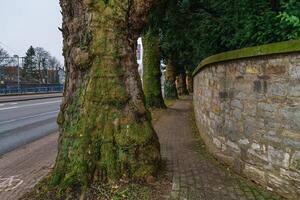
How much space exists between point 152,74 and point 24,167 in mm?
12838

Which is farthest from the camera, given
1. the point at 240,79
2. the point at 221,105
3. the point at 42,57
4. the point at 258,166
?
the point at 42,57

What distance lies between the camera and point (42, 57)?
88562mm

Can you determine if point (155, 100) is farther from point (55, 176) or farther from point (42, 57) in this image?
point (42, 57)

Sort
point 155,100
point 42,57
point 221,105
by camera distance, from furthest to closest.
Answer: point 42,57 < point 155,100 < point 221,105

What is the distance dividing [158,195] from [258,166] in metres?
1.46

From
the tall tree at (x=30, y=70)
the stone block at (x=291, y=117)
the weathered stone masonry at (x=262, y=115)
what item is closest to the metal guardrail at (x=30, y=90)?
the tall tree at (x=30, y=70)

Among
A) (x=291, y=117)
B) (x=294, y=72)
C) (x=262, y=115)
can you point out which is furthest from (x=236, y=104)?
(x=294, y=72)

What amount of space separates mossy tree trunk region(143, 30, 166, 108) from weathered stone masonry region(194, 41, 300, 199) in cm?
1240

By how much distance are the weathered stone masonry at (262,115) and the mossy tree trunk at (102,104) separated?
4.36 ft

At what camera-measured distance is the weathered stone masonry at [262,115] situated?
4.36m

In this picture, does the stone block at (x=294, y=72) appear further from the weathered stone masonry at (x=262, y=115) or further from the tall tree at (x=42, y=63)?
the tall tree at (x=42, y=63)

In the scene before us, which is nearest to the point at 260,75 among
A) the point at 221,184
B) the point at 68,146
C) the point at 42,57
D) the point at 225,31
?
the point at 221,184

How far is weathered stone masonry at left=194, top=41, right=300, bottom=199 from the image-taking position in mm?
4359

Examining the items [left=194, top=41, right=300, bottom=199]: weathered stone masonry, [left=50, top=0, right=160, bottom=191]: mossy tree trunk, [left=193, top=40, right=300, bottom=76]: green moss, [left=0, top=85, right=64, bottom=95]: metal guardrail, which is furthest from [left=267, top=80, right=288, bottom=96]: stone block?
[left=0, top=85, right=64, bottom=95]: metal guardrail
